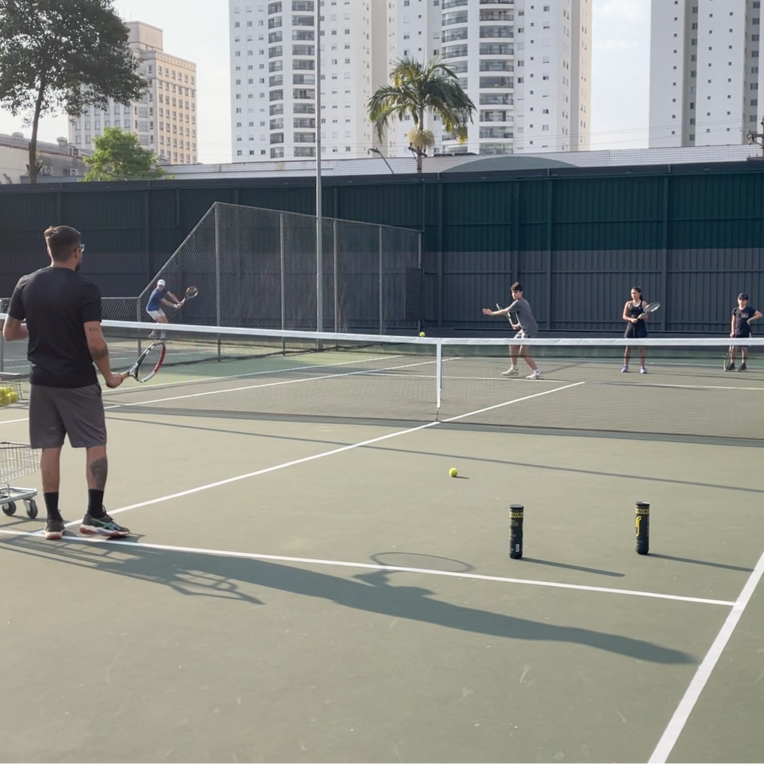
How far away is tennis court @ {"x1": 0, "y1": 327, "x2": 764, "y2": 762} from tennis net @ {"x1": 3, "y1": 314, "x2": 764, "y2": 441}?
1454 millimetres

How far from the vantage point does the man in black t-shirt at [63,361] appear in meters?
6.06

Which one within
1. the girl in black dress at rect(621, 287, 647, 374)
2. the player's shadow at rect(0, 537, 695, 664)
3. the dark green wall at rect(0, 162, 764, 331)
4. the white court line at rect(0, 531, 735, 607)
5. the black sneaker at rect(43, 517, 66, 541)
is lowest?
the player's shadow at rect(0, 537, 695, 664)

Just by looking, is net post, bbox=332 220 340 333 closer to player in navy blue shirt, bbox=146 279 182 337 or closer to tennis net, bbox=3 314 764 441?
tennis net, bbox=3 314 764 441

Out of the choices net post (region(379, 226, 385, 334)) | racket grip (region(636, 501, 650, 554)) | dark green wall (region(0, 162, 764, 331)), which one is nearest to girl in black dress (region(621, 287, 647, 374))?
net post (region(379, 226, 385, 334))

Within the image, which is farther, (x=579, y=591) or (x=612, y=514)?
(x=612, y=514)

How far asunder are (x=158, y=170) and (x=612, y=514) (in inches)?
2857

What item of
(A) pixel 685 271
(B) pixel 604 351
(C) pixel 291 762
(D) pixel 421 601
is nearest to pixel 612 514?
(D) pixel 421 601

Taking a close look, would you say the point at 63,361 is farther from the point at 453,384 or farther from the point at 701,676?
the point at 453,384

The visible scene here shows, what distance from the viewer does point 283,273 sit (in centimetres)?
2272

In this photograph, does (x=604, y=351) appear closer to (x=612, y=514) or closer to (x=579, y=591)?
(x=612, y=514)

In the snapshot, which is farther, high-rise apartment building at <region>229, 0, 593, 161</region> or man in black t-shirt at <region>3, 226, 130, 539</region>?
high-rise apartment building at <region>229, 0, 593, 161</region>

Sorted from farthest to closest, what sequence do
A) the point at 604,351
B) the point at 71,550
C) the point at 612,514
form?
the point at 604,351 → the point at 612,514 → the point at 71,550

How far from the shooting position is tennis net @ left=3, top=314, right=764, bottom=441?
1214cm

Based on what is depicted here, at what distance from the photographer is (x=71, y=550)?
20.1 feet
